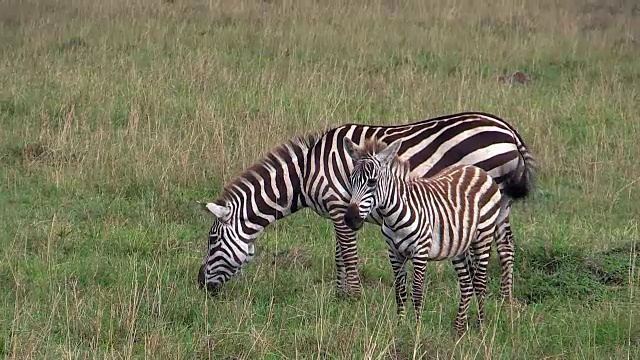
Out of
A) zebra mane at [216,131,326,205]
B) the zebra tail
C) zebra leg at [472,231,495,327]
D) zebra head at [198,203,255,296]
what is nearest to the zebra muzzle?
zebra head at [198,203,255,296]

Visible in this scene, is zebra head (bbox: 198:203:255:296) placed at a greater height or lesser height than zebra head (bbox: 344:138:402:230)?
lesser

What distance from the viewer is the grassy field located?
511cm

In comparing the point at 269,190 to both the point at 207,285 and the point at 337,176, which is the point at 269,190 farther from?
the point at 207,285

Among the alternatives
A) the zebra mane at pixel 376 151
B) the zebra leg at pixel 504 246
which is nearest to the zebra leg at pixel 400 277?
the zebra mane at pixel 376 151

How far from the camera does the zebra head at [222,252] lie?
6102mm

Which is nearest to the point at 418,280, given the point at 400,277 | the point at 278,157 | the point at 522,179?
the point at 400,277

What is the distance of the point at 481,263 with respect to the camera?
5.59m

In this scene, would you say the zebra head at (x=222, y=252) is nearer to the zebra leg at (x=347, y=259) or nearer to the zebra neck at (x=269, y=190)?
the zebra neck at (x=269, y=190)

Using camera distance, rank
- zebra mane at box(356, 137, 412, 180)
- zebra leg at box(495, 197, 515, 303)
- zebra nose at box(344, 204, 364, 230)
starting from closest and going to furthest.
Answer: zebra nose at box(344, 204, 364, 230) → zebra mane at box(356, 137, 412, 180) → zebra leg at box(495, 197, 515, 303)

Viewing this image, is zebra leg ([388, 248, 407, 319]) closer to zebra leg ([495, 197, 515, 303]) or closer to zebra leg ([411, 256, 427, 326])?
zebra leg ([411, 256, 427, 326])

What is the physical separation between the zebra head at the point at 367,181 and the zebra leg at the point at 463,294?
2.53ft

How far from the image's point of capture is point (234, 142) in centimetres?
919

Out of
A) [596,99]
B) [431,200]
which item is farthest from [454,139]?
[596,99]

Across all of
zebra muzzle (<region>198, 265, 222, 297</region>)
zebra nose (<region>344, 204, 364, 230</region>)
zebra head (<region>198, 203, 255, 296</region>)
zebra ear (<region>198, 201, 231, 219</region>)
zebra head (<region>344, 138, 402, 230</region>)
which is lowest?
zebra muzzle (<region>198, 265, 222, 297</region>)
